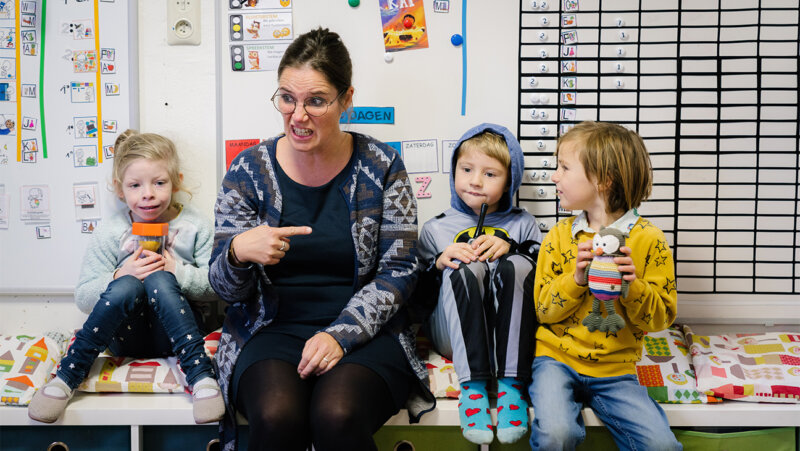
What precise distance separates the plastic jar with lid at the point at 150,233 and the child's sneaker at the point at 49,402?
1.35 feet

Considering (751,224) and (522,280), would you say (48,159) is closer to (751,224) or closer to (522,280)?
(522,280)

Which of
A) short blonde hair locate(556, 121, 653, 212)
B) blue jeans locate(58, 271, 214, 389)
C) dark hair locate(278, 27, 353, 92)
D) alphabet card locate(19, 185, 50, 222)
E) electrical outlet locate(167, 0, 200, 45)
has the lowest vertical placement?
blue jeans locate(58, 271, 214, 389)

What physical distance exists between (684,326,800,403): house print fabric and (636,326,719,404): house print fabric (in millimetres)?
24

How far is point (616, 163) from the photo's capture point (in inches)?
54.6

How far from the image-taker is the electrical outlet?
1850 millimetres

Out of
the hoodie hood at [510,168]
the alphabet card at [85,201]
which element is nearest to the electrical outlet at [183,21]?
the alphabet card at [85,201]

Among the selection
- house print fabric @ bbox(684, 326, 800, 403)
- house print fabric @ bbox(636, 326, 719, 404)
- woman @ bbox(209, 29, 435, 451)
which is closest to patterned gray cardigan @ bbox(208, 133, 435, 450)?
woman @ bbox(209, 29, 435, 451)

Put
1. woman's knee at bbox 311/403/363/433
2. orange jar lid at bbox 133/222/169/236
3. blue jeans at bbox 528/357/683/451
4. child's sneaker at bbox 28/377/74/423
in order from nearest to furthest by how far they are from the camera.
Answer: woman's knee at bbox 311/403/363/433
blue jeans at bbox 528/357/683/451
child's sneaker at bbox 28/377/74/423
orange jar lid at bbox 133/222/169/236

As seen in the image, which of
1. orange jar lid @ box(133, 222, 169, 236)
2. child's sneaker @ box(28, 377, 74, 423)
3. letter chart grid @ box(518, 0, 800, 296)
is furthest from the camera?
letter chart grid @ box(518, 0, 800, 296)

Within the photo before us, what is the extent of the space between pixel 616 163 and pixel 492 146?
385mm

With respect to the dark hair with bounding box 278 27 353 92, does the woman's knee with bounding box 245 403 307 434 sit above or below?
below

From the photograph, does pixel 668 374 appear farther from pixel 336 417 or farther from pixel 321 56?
pixel 321 56

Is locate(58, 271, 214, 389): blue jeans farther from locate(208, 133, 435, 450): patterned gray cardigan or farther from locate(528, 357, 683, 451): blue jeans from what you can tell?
locate(528, 357, 683, 451): blue jeans

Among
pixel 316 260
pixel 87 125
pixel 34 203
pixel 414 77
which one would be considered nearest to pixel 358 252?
pixel 316 260
